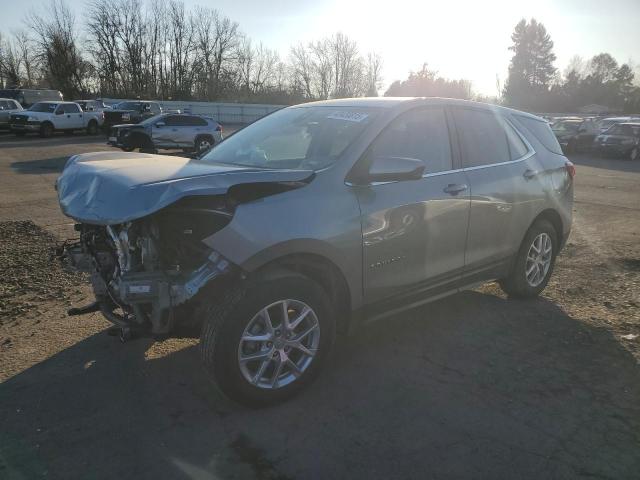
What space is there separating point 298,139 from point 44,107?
91.2ft

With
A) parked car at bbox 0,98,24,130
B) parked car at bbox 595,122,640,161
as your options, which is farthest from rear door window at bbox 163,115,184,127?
parked car at bbox 595,122,640,161

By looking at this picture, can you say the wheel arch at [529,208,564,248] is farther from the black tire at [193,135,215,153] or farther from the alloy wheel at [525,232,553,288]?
the black tire at [193,135,215,153]

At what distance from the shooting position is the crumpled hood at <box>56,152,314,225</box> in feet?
8.79

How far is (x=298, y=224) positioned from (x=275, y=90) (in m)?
63.8

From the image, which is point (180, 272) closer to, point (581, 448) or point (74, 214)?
point (74, 214)

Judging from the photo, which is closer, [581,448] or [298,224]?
[581,448]

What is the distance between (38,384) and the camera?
335 centimetres

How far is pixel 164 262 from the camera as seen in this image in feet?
9.81

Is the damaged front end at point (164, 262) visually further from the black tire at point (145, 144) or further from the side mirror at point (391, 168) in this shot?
the black tire at point (145, 144)

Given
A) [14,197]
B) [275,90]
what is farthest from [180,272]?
[275,90]

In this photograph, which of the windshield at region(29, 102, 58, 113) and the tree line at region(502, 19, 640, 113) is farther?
the tree line at region(502, 19, 640, 113)

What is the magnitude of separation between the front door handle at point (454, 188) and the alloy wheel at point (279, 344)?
4.89 ft

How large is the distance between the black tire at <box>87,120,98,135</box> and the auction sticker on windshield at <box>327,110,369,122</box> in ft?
92.7

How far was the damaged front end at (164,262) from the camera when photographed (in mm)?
2824
